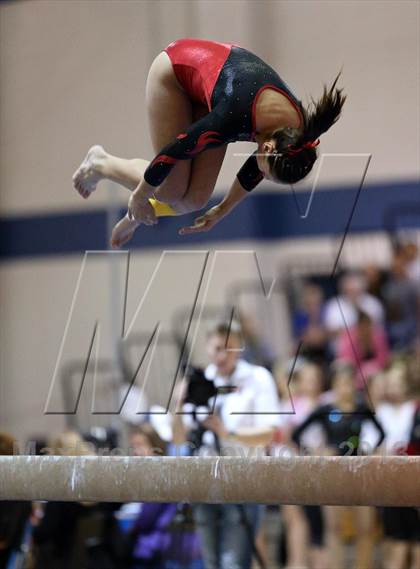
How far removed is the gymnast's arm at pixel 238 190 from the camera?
373 centimetres

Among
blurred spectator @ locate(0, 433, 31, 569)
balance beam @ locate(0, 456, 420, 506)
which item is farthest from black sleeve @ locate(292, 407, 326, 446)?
balance beam @ locate(0, 456, 420, 506)

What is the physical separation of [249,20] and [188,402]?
64.0 inches

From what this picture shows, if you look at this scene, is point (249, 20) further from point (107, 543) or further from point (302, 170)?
point (107, 543)

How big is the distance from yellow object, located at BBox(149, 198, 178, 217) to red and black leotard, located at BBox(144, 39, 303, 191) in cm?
30

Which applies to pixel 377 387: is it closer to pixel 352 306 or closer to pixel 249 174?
pixel 352 306

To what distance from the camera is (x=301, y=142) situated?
345 centimetres

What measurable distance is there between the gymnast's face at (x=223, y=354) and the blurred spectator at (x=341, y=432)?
21.9 inches

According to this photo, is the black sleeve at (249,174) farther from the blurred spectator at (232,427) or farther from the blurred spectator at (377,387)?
the blurred spectator at (377,387)

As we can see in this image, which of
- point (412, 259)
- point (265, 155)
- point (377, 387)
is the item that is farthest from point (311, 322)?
point (265, 155)

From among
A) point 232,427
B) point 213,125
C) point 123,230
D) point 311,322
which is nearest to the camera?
point 213,125

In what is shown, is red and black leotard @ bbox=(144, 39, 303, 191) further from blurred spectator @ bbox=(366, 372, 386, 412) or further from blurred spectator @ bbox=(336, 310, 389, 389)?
blurred spectator @ bbox=(336, 310, 389, 389)

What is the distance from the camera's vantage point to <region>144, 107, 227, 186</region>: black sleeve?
131 inches

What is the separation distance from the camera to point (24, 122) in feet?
19.7

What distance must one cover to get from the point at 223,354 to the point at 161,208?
1052 millimetres
